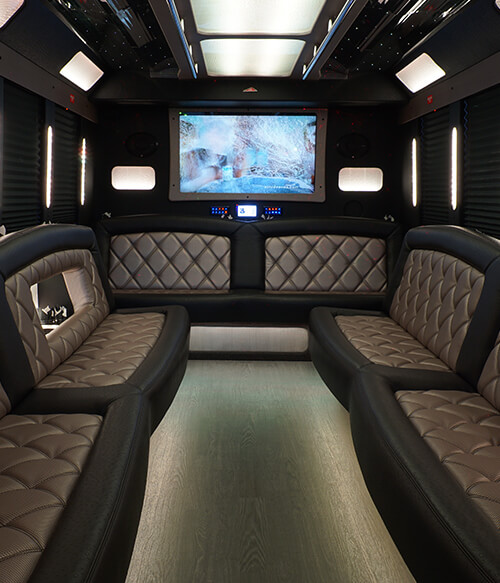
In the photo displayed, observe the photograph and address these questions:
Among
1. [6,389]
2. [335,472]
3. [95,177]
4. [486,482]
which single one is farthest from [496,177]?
[95,177]

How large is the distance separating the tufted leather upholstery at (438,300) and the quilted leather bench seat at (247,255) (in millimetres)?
889

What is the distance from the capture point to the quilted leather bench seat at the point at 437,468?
1129 mm

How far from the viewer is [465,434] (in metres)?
1.63

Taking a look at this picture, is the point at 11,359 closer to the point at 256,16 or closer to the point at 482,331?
the point at 482,331

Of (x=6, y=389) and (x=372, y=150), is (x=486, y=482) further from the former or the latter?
(x=372, y=150)

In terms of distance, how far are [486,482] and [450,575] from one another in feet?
1.05

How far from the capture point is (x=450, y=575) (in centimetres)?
110

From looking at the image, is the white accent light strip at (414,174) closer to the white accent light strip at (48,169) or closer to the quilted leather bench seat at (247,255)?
the quilted leather bench seat at (247,255)

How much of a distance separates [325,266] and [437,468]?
2816 millimetres

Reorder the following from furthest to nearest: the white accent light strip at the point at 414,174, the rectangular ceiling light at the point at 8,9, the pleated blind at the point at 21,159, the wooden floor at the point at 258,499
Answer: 1. the white accent light strip at the point at 414,174
2. the pleated blind at the point at 21,159
3. the rectangular ceiling light at the point at 8,9
4. the wooden floor at the point at 258,499

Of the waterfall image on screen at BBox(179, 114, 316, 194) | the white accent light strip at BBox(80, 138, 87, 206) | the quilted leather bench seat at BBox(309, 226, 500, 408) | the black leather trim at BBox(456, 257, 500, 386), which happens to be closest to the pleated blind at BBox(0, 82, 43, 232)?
the white accent light strip at BBox(80, 138, 87, 206)

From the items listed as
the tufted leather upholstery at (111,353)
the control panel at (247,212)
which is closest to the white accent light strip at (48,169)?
the tufted leather upholstery at (111,353)

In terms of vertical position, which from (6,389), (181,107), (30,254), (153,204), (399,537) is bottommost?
(399,537)

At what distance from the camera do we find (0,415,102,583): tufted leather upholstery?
40.7 inches
